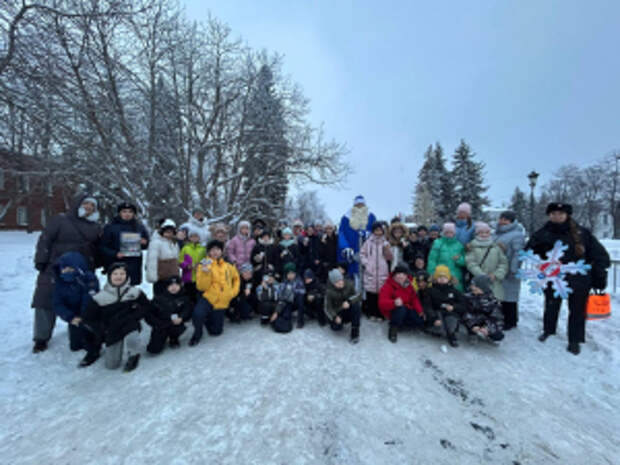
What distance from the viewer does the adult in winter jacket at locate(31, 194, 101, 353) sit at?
11.3ft

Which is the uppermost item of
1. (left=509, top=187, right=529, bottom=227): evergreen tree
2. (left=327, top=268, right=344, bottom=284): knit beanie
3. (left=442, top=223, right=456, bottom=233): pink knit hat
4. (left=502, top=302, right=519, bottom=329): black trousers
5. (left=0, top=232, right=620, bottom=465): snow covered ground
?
(left=509, top=187, right=529, bottom=227): evergreen tree

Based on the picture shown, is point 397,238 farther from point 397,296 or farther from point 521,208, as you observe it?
point 521,208

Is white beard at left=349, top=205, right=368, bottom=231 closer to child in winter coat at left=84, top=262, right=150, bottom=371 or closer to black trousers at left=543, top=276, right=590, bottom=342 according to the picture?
black trousers at left=543, top=276, right=590, bottom=342

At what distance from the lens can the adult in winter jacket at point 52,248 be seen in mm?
3441

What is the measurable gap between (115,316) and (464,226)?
5.62m

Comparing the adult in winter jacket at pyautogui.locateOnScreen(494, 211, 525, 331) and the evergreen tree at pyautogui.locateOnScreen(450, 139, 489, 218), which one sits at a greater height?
the evergreen tree at pyautogui.locateOnScreen(450, 139, 489, 218)

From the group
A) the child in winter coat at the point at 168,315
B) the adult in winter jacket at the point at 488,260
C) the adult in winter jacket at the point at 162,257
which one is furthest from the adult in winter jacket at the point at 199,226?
the adult in winter jacket at the point at 488,260

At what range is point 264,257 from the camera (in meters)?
4.89

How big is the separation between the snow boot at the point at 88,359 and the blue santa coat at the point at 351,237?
395cm

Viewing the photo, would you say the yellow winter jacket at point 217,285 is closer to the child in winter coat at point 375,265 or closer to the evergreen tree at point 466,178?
the child in winter coat at point 375,265

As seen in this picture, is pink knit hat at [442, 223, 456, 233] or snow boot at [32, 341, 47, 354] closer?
snow boot at [32, 341, 47, 354]

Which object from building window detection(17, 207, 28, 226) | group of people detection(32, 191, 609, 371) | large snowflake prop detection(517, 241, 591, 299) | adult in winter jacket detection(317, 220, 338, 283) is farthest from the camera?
building window detection(17, 207, 28, 226)

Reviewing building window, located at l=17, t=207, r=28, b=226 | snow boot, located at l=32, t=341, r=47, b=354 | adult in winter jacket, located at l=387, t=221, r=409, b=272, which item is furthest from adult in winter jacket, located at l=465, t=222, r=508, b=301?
building window, located at l=17, t=207, r=28, b=226

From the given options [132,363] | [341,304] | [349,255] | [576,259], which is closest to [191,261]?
[132,363]
